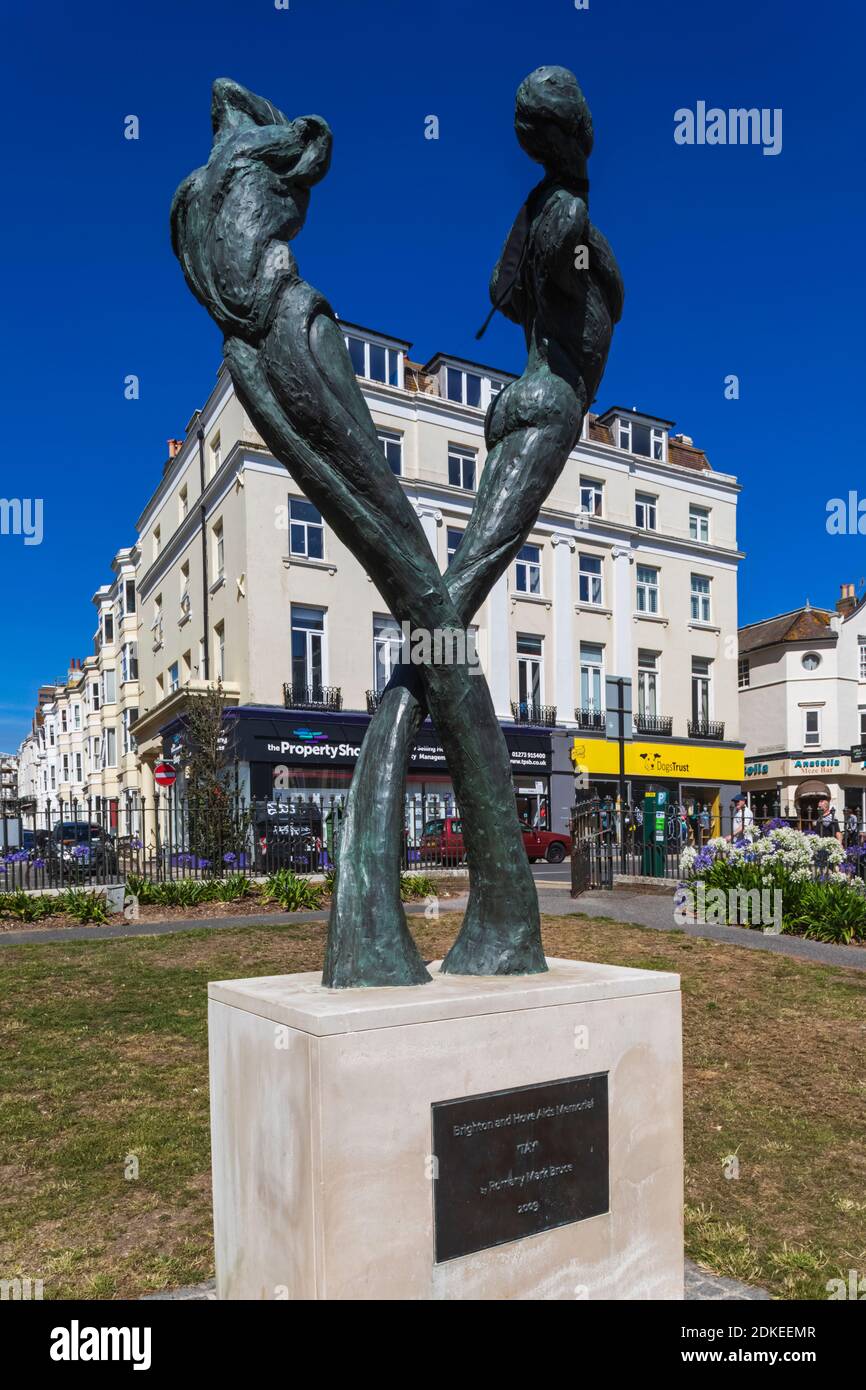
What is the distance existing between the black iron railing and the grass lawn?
24169 mm

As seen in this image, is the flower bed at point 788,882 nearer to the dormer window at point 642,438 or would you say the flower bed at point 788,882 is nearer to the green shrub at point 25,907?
the green shrub at point 25,907

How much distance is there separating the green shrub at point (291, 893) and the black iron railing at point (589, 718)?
2064cm

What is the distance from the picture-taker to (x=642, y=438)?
3828 cm

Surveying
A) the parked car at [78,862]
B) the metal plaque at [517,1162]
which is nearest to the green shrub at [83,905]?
the parked car at [78,862]

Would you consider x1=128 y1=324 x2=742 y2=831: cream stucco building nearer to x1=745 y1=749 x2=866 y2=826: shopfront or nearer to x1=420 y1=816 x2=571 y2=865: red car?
x1=420 y1=816 x2=571 y2=865: red car

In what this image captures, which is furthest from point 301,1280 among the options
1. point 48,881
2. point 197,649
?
point 197,649

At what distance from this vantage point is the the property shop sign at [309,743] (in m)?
27.3

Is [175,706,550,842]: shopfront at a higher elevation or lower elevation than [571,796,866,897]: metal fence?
higher

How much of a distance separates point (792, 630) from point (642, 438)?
16.2m

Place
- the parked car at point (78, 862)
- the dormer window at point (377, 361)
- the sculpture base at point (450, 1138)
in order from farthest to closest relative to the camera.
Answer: the dormer window at point (377, 361)
the parked car at point (78, 862)
the sculpture base at point (450, 1138)

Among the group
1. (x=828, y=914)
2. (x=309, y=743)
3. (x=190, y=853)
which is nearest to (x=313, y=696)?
(x=309, y=743)

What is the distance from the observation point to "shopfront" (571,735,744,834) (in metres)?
34.2

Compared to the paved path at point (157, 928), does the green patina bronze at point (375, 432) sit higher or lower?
higher
